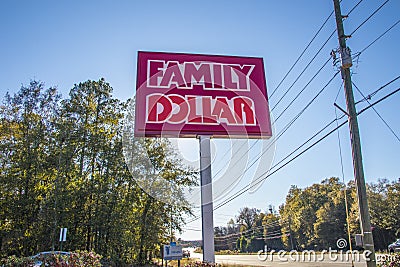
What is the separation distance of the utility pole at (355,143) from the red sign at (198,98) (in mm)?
1930

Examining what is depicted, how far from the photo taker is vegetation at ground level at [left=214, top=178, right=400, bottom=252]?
37281mm

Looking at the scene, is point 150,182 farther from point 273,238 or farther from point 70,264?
point 273,238

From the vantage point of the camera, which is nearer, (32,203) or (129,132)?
(32,203)

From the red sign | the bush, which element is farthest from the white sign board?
the red sign

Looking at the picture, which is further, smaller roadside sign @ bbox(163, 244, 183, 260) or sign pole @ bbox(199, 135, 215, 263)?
smaller roadside sign @ bbox(163, 244, 183, 260)

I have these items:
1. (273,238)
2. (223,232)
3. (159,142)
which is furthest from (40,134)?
(223,232)

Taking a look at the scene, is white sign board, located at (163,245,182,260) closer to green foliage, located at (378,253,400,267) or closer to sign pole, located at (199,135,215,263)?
sign pole, located at (199,135,215,263)

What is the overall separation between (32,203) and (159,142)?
7.90 metres

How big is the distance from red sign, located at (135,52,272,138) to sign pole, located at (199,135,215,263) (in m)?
0.35

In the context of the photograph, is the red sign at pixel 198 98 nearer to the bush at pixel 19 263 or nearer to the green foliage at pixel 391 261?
the green foliage at pixel 391 261

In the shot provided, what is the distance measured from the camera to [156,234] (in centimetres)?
2169

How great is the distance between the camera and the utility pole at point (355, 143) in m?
6.82

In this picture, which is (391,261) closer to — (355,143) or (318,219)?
(355,143)

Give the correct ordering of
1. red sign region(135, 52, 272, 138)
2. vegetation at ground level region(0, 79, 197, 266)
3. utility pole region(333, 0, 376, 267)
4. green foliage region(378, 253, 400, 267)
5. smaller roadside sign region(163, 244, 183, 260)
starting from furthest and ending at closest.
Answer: vegetation at ground level region(0, 79, 197, 266)
smaller roadside sign region(163, 244, 183, 260)
red sign region(135, 52, 272, 138)
utility pole region(333, 0, 376, 267)
green foliage region(378, 253, 400, 267)
